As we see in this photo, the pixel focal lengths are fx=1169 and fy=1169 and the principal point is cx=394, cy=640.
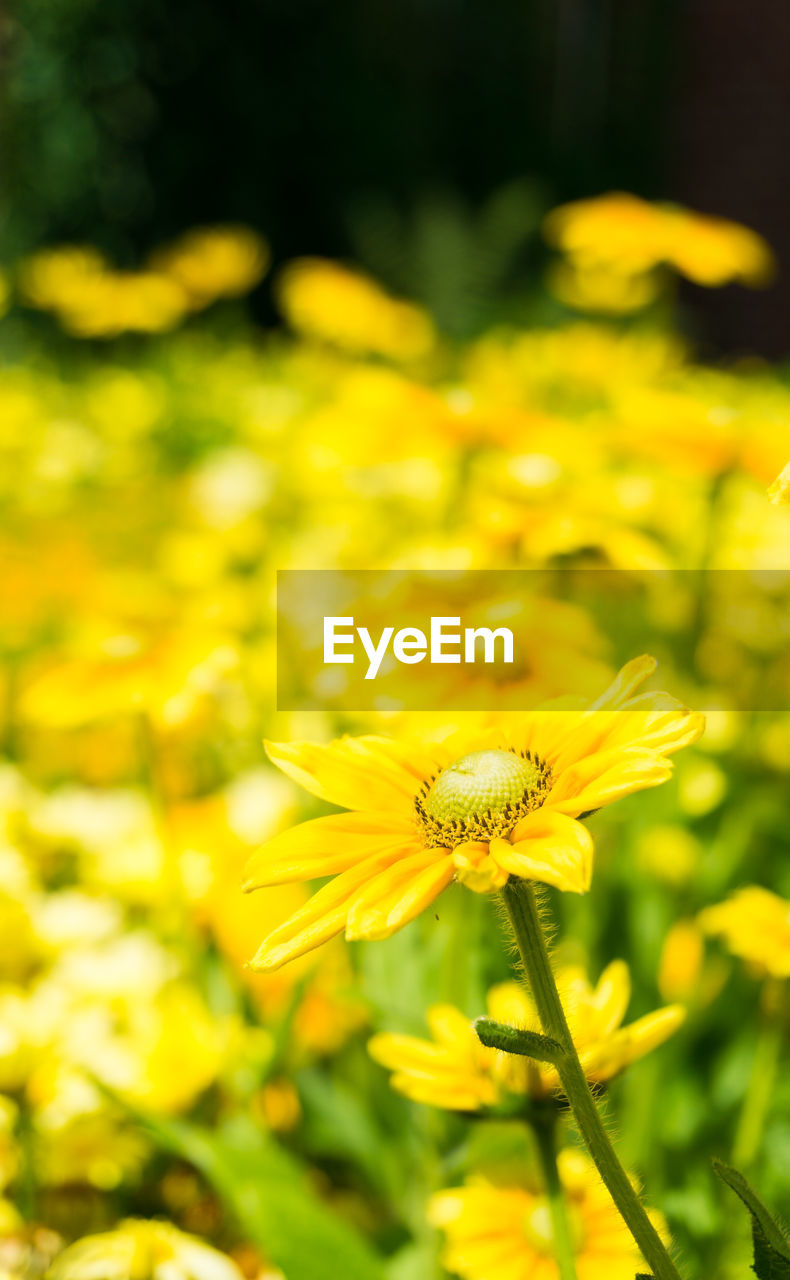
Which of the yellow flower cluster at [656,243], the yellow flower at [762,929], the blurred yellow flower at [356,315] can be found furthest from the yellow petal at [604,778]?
the blurred yellow flower at [356,315]

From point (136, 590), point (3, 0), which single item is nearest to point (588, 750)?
point (136, 590)

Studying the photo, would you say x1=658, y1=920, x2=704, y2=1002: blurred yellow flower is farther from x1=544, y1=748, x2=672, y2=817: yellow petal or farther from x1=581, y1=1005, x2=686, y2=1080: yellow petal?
x1=544, y1=748, x2=672, y2=817: yellow petal

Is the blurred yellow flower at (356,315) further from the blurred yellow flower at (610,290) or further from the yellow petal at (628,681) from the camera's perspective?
the yellow petal at (628,681)

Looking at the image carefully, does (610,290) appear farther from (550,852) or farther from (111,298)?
(550,852)

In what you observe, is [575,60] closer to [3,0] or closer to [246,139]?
[246,139]

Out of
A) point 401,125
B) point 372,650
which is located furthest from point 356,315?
point 401,125
